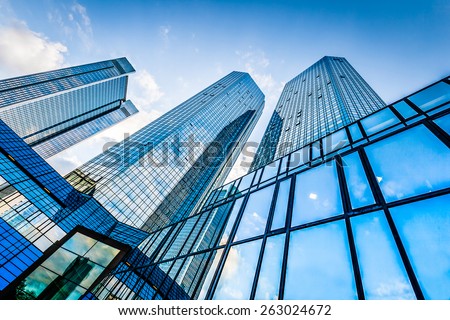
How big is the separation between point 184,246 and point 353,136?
10.5 metres

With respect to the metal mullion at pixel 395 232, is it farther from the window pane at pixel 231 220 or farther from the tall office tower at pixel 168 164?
the tall office tower at pixel 168 164

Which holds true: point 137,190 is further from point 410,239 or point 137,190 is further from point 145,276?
point 410,239

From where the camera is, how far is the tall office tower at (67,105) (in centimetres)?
12675

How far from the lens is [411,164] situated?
5.84 m

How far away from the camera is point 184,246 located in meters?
12.1

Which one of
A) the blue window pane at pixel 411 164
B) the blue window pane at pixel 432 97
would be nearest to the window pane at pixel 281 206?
the blue window pane at pixel 411 164

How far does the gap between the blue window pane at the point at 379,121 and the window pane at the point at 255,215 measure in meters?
4.96

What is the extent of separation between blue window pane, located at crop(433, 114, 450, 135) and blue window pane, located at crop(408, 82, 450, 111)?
1392 millimetres

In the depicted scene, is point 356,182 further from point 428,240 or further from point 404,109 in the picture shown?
point 404,109

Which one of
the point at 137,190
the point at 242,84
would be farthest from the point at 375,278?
the point at 242,84

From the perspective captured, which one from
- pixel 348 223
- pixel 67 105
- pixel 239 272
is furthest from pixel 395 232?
pixel 67 105

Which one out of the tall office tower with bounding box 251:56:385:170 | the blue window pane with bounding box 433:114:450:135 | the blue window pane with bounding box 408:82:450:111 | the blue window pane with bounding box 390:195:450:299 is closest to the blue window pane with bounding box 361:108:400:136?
the blue window pane with bounding box 408:82:450:111

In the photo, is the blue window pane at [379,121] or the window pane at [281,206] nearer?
the window pane at [281,206]
